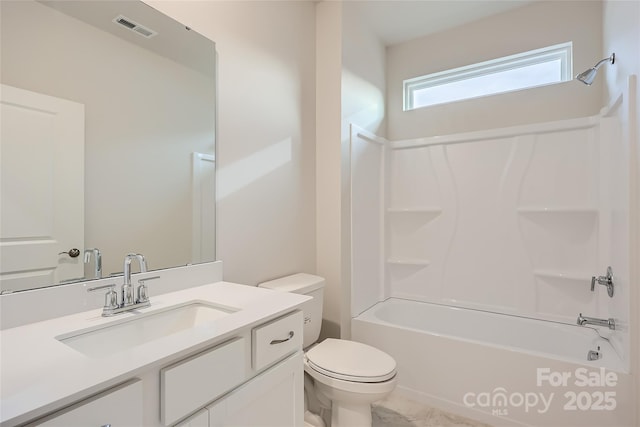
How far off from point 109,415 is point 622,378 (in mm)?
2174

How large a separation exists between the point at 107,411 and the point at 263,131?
1.54 metres

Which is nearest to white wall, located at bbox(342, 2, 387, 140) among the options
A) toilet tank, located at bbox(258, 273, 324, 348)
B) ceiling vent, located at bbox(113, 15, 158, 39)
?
toilet tank, located at bbox(258, 273, 324, 348)

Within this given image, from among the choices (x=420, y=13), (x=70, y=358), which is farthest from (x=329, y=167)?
(x=70, y=358)

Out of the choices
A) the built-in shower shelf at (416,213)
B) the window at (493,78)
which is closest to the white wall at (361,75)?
the window at (493,78)

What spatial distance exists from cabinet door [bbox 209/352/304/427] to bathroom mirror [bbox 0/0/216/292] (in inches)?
26.0

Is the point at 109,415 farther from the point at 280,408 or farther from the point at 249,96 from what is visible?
the point at 249,96

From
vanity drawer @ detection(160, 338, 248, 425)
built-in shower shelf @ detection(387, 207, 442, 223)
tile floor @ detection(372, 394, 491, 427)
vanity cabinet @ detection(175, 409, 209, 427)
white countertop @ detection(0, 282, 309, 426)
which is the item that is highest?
built-in shower shelf @ detection(387, 207, 442, 223)

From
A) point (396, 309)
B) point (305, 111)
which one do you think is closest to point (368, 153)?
point (305, 111)

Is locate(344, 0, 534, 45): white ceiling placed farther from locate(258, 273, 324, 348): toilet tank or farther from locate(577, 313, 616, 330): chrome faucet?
locate(577, 313, 616, 330): chrome faucet

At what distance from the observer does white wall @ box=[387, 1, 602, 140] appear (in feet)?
7.47

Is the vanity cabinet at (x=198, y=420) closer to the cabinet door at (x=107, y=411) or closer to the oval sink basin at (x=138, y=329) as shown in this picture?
the cabinet door at (x=107, y=411)

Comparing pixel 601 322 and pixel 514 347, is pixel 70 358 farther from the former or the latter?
pixel 601 322

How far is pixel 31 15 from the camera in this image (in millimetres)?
1016

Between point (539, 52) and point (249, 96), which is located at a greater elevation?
point (539, 52)
